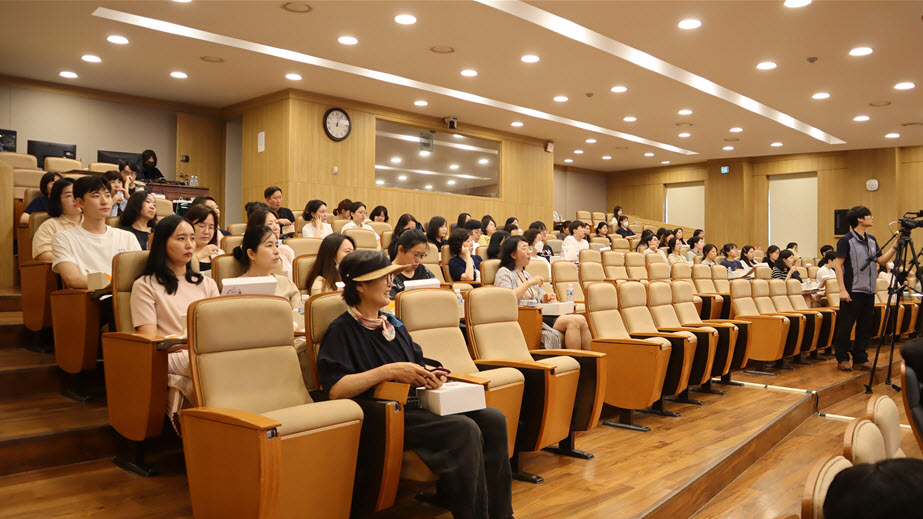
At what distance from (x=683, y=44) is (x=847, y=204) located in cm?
829

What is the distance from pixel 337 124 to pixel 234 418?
7.72 meters

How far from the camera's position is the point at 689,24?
6137 millimetres

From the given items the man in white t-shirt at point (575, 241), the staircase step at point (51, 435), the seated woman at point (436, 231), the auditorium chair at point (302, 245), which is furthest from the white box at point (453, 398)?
the man in white t-shirt at point (575, 241)

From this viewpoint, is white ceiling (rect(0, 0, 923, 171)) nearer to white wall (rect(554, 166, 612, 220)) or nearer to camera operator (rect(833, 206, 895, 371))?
camera operator (rect(833, 206, 895, 371))

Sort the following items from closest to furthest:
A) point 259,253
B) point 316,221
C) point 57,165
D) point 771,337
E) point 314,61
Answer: point 259,253 < point 771,337 < point 316,221 < point 57,165 < point 314,61

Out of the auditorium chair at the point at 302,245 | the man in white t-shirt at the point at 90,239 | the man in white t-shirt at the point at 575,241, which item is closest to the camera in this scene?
the man in white t-shirt at the point at 90,239

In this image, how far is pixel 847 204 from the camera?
1294 cm

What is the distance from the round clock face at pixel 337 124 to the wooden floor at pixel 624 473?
19.8 ft

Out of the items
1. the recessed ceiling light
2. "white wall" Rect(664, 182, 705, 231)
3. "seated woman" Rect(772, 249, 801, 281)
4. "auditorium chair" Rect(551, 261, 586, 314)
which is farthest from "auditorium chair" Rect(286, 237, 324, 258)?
"white wall" Rect(664, 182, 705, 231)

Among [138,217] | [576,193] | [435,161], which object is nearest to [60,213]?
[138,217]

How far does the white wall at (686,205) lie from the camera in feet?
50.0

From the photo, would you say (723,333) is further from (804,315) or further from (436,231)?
(436,231)

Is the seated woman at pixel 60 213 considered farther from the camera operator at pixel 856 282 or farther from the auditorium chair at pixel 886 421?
the camera operator at pixel 856 282

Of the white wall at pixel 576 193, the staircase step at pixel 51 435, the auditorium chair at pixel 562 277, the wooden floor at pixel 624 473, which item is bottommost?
the wooden floor at pixel 624 473
